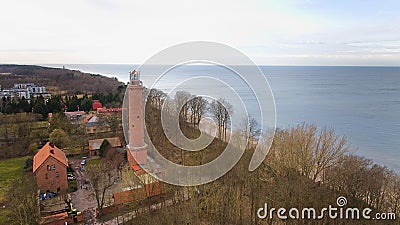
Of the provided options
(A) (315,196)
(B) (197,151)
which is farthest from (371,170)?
(B) (197,151)

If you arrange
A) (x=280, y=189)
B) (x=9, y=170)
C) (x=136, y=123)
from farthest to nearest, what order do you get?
(x=9, y=170) < (x=136, y=123) < (x=280, y=189)

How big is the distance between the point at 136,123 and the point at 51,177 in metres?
3.60

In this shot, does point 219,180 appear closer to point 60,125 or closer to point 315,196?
point 315,196

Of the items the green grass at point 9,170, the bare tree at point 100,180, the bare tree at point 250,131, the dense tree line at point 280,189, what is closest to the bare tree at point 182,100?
the dense tree line at point 280,189

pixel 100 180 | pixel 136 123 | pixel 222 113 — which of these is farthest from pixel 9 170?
pixel 222 113

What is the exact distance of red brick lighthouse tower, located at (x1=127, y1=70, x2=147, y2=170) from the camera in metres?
12.0

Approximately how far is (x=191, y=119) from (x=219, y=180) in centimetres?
633

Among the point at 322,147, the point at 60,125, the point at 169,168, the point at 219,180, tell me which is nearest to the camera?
the point at 219,180

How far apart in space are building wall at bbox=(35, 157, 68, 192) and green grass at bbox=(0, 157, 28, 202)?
1.30m

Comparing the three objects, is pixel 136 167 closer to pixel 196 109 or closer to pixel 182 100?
pixel 182 100

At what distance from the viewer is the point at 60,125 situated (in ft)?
57.2

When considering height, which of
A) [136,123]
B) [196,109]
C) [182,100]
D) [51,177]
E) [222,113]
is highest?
[182,100]

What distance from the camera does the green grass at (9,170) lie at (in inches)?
464

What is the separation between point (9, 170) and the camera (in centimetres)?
1338
